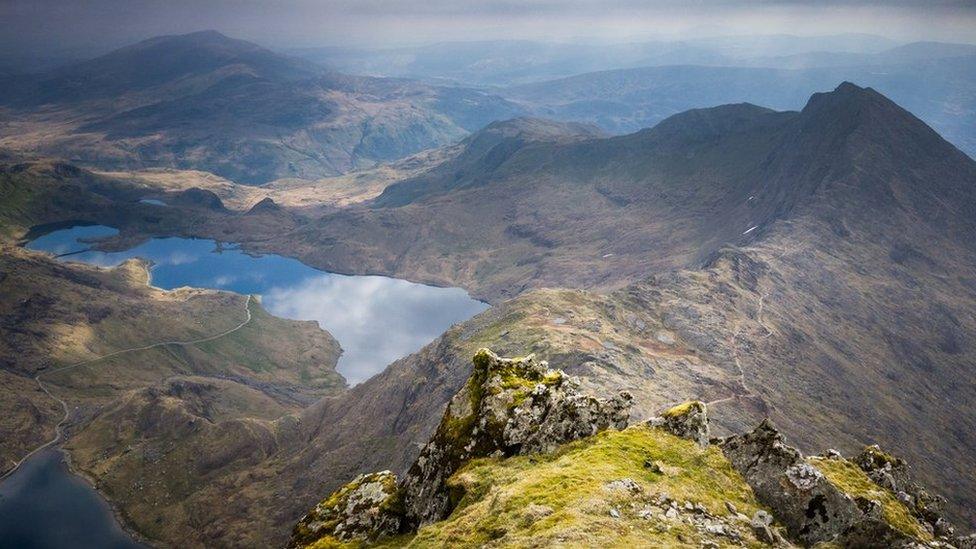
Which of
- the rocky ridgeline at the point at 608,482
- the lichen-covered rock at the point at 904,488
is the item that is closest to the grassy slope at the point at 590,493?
the rocky ridgeline at the point at 608,482

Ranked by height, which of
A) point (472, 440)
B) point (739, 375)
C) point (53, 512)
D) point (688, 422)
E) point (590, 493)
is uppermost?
point (590, 493)

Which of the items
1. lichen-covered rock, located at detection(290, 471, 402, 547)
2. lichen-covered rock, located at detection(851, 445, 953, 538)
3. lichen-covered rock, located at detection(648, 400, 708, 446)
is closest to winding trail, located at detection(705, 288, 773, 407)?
lichen-covered rock, located at detection(851, 445, 953, 538)

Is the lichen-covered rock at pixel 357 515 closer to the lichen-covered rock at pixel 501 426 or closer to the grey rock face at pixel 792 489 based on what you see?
the lichen-covered rock at pixel 501 426

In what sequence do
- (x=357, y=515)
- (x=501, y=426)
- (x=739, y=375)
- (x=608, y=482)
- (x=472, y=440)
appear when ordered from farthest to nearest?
(x=739, y=375)
(x=357, y=515)
(x=472, y=440)
(x=501, y=426)
(x=608, y=482)

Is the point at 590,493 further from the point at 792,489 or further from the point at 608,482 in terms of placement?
the point at 792,489

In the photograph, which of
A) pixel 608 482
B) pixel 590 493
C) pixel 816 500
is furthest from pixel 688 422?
pixel 590 493

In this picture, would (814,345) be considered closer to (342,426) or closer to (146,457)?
(342,426)
